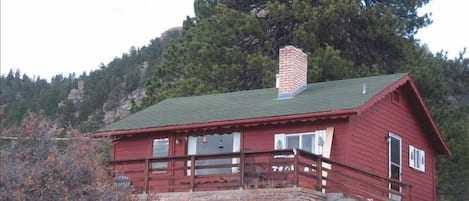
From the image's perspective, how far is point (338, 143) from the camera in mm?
20344

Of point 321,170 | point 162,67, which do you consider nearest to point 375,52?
point 162,67

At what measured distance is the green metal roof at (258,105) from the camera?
2086cm

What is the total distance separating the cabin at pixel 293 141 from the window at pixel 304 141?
2 cm

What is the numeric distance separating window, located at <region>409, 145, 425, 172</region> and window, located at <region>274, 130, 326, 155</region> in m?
4.20

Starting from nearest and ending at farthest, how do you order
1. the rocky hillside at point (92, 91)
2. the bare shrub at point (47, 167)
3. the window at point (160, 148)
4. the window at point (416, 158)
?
1. the bare shrub at point (47, 167)
2. the window at point (160, 148)
3. the window at point (416, 158)
4. the rocky hillside at point (92, 91)

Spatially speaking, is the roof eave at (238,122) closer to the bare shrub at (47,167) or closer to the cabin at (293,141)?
the cabin at (293,141)

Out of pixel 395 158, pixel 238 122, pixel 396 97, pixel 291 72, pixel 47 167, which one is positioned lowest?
pixel 47 167

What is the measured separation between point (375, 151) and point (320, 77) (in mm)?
12101

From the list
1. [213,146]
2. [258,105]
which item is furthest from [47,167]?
[258,105]

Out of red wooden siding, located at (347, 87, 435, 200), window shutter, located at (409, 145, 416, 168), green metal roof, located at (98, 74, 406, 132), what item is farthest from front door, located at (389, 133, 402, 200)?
green metal roof, located at (98, 74, 406, 132)

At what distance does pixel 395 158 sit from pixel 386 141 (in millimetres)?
683

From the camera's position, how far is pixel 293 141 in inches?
822

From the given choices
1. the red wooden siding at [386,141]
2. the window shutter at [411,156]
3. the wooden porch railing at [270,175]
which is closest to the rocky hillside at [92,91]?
the red wooden siding at [386,141]

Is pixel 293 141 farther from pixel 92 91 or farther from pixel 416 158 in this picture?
pixel 92 91
